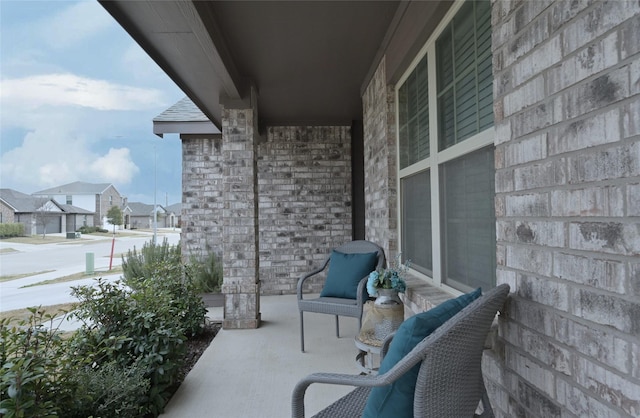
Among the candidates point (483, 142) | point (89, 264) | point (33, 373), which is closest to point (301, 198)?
point (483, 142)

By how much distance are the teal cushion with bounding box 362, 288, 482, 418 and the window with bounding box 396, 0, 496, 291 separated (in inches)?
28.4

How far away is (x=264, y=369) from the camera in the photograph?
2.97m

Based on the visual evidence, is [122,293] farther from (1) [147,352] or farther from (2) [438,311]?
(2) [438,311]

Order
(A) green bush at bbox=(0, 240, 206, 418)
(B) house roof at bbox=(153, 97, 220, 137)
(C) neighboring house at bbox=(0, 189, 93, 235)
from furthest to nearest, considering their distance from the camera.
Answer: (C) neighboring house at bbox=(0, 189, 93, 235) → (B) house roof at bbox=(153, 97, 220, 137) → (A) green bush at bbox=(0, 240, 206, 418)

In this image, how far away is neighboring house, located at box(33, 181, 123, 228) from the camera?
69.4 feet

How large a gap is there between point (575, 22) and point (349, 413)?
54.0 inches

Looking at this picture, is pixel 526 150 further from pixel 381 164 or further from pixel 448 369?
pixel 381 164

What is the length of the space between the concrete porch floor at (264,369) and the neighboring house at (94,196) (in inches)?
744

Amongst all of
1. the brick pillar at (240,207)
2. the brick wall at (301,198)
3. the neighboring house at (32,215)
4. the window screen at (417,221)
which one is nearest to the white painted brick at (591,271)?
the window screen at (417,221)

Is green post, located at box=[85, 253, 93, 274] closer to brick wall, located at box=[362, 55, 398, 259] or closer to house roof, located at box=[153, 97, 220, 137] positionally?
house roof, located at box=[153, 97, 220, 137]

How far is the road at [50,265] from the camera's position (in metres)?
6.16

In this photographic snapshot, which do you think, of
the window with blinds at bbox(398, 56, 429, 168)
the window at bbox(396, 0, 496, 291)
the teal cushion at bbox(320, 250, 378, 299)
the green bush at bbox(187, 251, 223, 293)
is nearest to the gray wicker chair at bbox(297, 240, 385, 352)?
the teal cushion at bbox(320, 250, 378, 299)

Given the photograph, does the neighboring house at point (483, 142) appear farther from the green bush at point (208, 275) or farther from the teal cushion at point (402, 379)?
the green bush at point (208, 275)

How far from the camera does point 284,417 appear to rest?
88.0 inches
